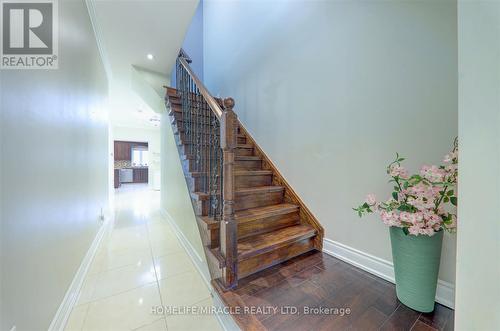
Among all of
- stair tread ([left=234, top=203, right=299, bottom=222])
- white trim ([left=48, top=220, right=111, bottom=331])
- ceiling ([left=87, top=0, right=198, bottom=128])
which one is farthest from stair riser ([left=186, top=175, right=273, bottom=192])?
ceiling ([left=87, top=0, right=198, bottom=128])

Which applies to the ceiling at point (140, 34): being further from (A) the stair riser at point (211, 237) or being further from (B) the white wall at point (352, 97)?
(A) the stair riser at point (211, 237)

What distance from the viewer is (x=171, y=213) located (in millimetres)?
3008

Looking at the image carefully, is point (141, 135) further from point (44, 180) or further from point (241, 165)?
point (44, 180)

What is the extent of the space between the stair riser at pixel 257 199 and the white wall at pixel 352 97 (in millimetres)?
244

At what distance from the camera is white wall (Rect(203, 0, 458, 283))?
47.3 inches

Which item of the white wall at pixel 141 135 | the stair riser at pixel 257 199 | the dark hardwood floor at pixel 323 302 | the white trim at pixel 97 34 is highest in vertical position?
the white trim at pixel 97 34

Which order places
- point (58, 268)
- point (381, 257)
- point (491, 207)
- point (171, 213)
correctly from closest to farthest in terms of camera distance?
point (491, 207), point (58, 268), point (381, 257), point (171, 213)

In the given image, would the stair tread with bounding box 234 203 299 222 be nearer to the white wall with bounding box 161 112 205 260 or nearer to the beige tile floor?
the white wall with bounding box 161 112 205 260

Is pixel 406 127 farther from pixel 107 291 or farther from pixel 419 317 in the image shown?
pixel 107 291

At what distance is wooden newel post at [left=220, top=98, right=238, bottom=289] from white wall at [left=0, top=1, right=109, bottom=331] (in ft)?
3.17

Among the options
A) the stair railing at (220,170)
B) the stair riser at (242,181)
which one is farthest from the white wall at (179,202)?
the stair railing at (220,170)

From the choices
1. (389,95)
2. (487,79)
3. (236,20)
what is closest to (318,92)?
(389,95)

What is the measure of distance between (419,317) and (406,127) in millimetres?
1174

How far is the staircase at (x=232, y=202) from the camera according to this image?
133cm
